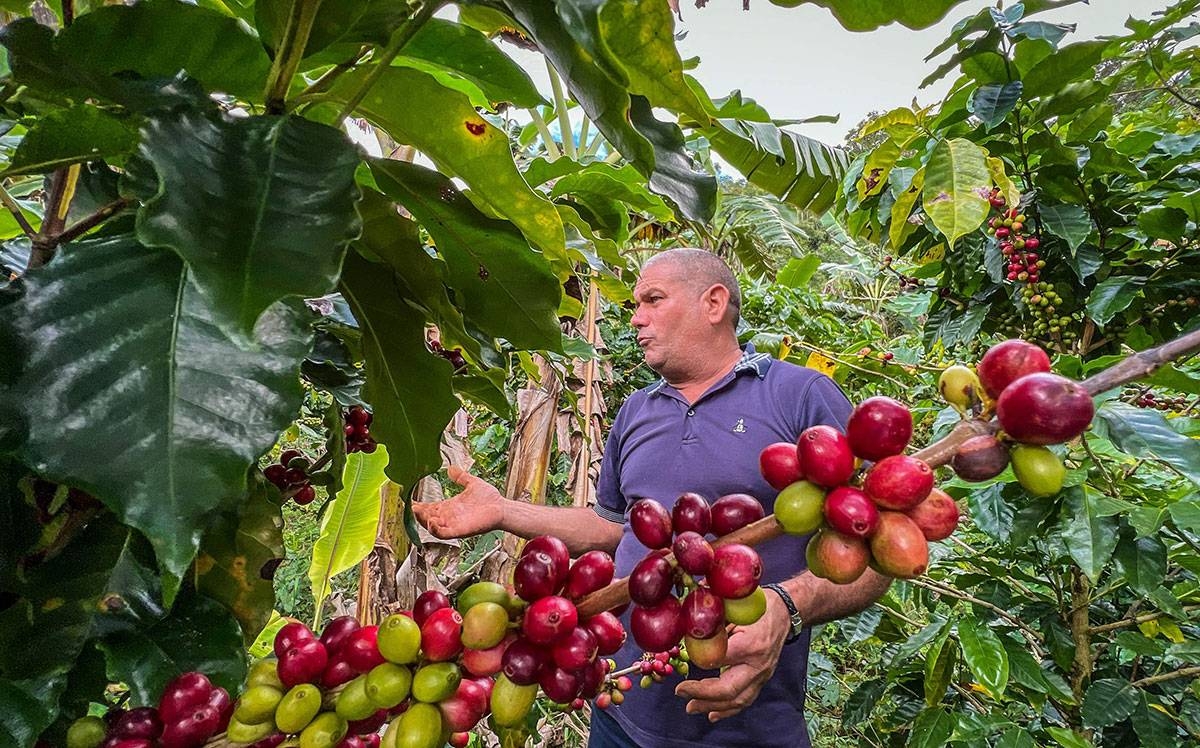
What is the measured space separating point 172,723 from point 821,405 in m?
1.35

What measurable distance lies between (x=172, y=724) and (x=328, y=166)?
36cm

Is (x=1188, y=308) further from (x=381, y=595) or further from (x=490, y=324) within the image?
(x=381, y=595)

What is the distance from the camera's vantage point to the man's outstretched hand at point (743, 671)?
83 cm

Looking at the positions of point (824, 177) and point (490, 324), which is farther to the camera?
point (824, 177)

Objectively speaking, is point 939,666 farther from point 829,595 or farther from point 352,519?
point 352,519

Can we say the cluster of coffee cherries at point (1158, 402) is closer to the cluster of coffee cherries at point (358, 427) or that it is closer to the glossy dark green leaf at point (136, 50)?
the cluster of coffee cherries at point (358, 427)

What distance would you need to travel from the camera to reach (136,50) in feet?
1.59

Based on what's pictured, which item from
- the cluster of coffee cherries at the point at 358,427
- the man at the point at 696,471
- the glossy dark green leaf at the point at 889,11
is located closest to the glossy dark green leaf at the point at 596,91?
the glossy dark green leaf at the point at 889,11

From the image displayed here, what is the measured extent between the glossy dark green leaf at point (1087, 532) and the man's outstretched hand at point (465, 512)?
1.12 metres

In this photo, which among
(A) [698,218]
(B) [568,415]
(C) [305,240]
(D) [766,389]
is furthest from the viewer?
(B) [568,415]

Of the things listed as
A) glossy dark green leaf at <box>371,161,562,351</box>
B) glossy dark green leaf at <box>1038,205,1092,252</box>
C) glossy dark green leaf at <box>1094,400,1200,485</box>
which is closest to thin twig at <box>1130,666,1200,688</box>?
glossy dark green leaf at <box>1094,400,1200,485</box>

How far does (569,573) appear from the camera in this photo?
0.45 m

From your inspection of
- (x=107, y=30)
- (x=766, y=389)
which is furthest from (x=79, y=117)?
(x=766, y=389)

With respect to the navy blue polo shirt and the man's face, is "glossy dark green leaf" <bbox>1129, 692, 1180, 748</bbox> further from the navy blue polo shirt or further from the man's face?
the man's face
